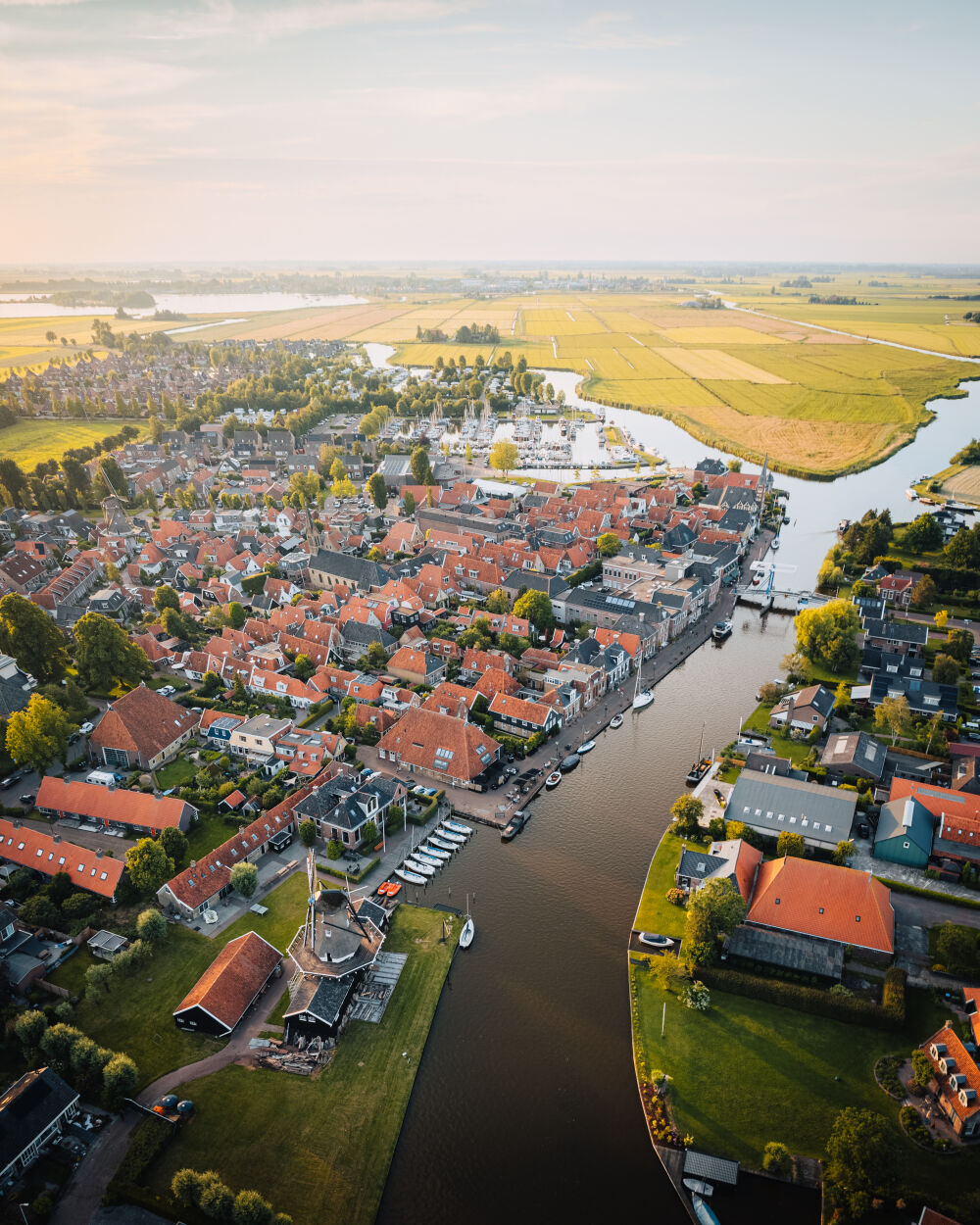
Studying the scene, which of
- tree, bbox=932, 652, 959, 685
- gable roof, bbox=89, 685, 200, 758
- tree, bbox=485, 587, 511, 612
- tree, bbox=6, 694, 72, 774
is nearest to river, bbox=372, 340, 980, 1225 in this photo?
tree, bbox=932, 652, 959, 685

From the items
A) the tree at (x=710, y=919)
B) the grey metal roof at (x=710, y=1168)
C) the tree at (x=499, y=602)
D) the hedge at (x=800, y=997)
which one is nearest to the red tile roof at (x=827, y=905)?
the hedge at (x=800, y=997)

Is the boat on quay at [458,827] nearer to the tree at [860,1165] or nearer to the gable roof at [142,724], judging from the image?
the gable roof at [142,724]

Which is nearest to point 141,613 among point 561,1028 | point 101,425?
point 561,1028

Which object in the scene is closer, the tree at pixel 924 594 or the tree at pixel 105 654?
the tree at pixel 105 654

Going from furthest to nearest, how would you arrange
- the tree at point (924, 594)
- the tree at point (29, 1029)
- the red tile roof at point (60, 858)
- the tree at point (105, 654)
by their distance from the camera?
→ 1. the tree at point (924, 594)
2. the tree at point (105, 654)
3. the red tile roof at point (60, 858)
4. the tree at point (29, 1029)

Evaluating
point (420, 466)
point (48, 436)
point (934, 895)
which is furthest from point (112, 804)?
point (48, 436)

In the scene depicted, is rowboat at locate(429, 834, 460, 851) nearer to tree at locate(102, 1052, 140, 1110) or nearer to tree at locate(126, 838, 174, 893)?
tree at locate(126, 838, 174, 893)

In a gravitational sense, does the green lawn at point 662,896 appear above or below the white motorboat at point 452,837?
below
